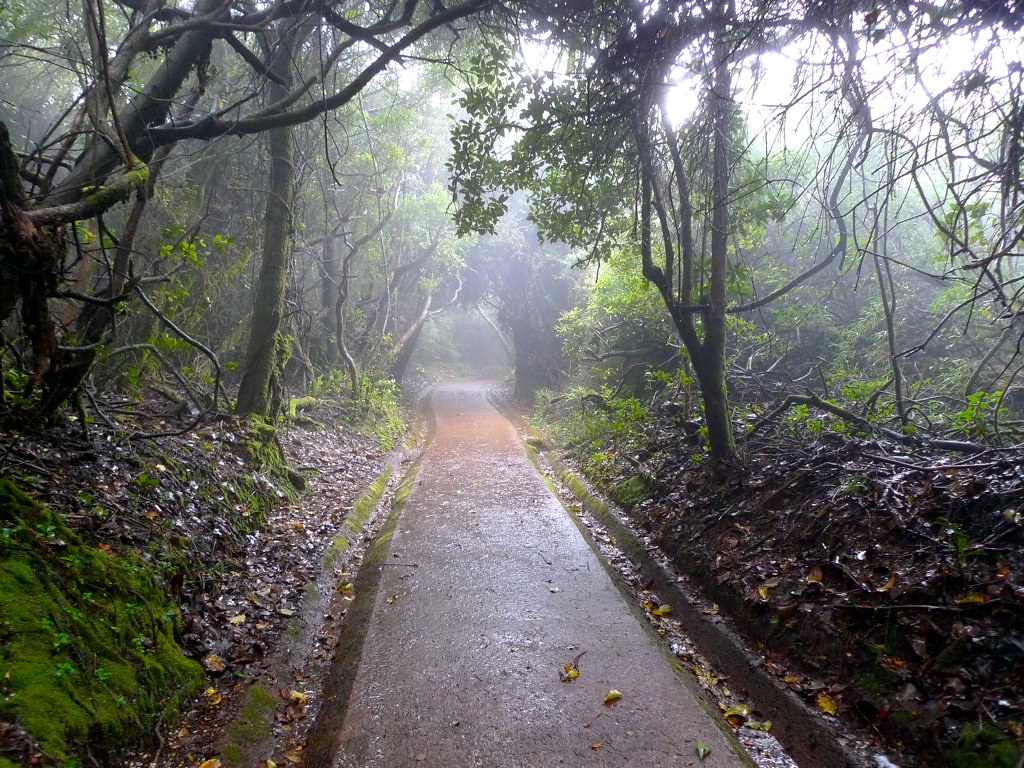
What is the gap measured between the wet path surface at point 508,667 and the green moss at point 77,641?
1.11 m

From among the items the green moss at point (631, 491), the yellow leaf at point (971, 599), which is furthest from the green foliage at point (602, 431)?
the yellow leaf at point (971, 599)

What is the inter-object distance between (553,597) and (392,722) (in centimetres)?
195

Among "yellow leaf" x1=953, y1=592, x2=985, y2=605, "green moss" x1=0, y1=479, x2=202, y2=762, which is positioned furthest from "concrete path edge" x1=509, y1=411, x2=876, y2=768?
"green moss" x1=0, y1=479, x2=202, y2=762

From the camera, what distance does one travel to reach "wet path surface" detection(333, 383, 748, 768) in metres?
3.08

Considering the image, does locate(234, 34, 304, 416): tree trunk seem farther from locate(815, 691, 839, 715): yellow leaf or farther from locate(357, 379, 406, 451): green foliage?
locate(815, 691, 839, 715): yellow leaf

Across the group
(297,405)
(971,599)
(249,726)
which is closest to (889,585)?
(971,599)

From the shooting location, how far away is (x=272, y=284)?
27.0 feet

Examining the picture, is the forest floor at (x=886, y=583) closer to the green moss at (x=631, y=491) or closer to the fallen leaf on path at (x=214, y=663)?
the green moss at (x=631, y=491)

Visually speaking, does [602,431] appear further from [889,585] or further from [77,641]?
[77,641]

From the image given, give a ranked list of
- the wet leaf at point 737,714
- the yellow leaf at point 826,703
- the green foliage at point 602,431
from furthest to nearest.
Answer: the green foliage at point 602,431, the wet leaf at point 737,714, the yellow leaf at point 826,703

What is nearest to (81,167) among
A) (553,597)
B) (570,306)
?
(553,597)

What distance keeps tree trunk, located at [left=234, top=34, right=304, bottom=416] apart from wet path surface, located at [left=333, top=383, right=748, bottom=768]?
9.98ft

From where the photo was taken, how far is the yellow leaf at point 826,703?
3.25 m

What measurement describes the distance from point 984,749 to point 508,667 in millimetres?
2569
